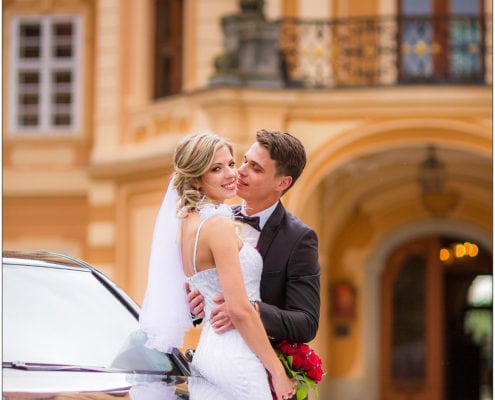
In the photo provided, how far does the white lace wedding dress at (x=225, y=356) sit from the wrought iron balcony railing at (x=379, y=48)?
1099 centimetres

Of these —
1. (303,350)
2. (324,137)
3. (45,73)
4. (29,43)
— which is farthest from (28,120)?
(303,350)

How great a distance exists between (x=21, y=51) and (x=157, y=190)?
178 inches

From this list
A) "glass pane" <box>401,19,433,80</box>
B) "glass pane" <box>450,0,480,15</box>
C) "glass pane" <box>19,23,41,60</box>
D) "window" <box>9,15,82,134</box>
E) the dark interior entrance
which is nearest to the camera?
"glass pane" <box>401,19,433,80</box>

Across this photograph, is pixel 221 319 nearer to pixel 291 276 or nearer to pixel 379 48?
pixel 291 276

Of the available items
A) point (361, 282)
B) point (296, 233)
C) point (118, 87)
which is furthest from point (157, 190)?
point (296, 233)

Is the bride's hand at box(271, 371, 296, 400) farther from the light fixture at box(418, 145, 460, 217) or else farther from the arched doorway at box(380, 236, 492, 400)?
the arched doorway at box(380, 236, 492, 400)

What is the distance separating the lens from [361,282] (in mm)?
18156

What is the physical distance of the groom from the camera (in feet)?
14.4

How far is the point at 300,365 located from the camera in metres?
4.39

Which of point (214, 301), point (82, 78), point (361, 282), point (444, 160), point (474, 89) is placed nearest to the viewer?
point (214, 301)

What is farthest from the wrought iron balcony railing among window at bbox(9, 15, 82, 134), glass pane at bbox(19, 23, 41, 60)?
glass pane at bbox(19, 23, 41, 60)

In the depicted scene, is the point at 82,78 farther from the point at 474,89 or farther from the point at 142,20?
the point at 474,89

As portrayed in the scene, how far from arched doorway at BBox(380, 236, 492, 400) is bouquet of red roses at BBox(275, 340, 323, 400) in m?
14.1

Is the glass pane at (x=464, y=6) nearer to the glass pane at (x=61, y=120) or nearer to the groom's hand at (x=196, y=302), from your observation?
the glass pane at (x=61, y=120)
